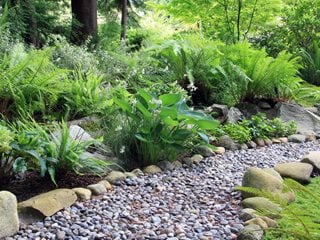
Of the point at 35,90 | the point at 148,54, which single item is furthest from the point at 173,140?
the point at 148,54

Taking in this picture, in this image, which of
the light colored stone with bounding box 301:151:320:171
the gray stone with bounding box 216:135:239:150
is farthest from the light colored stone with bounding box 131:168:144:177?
the light colored stone with bounding box 301:151:320:171

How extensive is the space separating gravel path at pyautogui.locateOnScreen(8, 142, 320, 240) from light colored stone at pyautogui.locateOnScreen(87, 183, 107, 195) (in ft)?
0.16

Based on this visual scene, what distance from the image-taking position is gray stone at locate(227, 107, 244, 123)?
484 cm

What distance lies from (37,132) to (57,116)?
1074 millimetres

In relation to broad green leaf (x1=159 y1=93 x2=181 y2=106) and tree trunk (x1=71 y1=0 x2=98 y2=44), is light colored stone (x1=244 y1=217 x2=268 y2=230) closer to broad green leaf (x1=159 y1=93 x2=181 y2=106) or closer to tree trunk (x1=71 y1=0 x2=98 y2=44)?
broad green leaf (x1=159 y1=93 x2=181 y2=106)

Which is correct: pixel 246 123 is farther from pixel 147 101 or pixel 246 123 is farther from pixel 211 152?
pixel 147 101

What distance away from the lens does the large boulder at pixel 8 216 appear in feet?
6.87

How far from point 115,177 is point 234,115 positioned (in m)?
2.37

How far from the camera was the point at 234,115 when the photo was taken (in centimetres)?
496

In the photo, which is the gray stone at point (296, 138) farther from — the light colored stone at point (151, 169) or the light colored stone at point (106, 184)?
the light colored stone at point (106, 184)

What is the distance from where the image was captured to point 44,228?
2.23 m

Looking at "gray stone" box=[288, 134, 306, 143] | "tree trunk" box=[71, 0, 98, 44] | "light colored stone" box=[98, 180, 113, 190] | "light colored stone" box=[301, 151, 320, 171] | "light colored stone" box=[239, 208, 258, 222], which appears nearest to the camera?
"light colored stone" box=[239, 208, 258, 222]

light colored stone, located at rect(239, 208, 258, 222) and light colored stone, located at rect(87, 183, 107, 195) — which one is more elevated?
light colored stone, located at rect(87, 183, 107, 195)

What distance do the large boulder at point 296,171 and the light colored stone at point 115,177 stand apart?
123 cm
